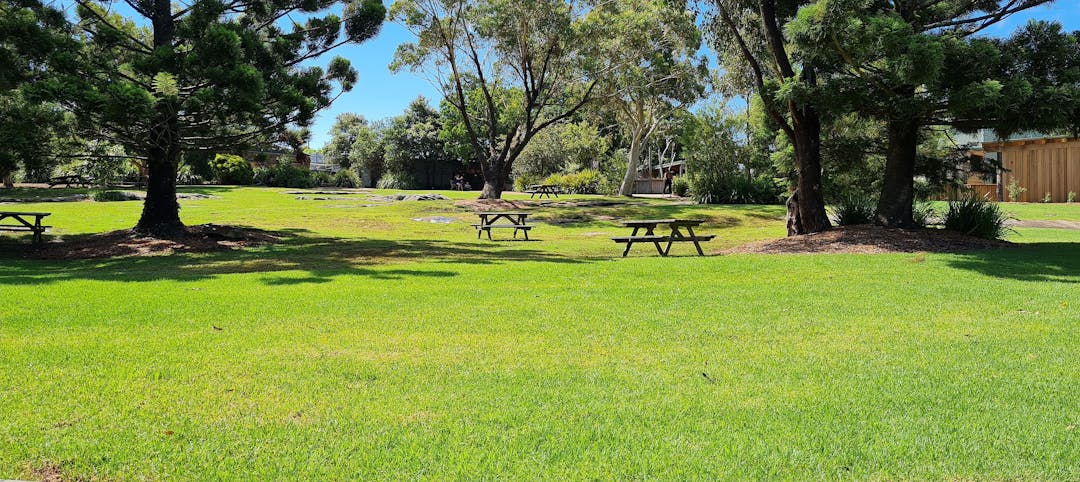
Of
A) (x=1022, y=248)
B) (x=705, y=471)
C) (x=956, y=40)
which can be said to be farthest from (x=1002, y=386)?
(x=1022, y=248)

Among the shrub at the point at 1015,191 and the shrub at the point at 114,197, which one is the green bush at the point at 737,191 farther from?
the shrub at the point at 114,197

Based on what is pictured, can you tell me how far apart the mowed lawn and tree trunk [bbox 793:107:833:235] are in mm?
5799

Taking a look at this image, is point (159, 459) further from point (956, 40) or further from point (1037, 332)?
point (956, 40)

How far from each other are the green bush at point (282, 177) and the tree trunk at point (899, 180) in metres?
38.2

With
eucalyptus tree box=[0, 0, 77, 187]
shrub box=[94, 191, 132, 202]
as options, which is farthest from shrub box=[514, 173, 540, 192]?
eucalyptus tree box=[0, 0, 77, 187]

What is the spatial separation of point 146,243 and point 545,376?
13219mm

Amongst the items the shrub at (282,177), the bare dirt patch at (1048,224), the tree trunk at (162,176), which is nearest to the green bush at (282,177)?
the shrub at (282,177)

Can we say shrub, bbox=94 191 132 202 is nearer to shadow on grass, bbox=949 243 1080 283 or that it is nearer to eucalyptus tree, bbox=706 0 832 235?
eucalyptus tree, bbox=706 0 832 235

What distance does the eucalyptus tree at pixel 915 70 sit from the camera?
36.0 feet

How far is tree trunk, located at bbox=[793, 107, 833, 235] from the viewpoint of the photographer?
605 inches

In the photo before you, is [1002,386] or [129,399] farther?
[1002,386]

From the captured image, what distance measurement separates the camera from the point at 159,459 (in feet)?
10.9

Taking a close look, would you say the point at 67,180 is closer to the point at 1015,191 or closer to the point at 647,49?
the point at 647,49

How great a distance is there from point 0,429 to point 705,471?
349 cm
